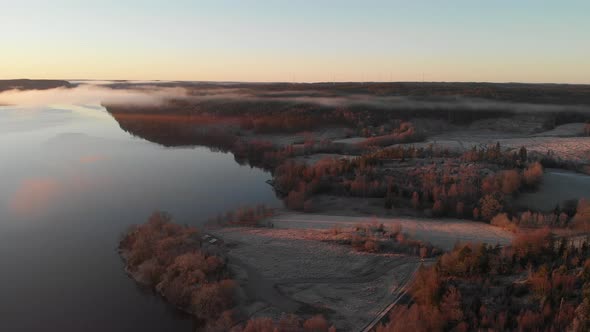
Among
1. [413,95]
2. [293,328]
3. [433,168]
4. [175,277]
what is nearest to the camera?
[293,328]

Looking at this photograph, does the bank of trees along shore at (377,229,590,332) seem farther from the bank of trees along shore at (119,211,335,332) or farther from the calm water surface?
the calm water surface

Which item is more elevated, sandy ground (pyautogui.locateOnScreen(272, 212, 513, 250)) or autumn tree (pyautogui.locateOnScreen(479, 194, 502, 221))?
autumn tree (pyautogui.locateOnScreen(479, 194, 502, 221))

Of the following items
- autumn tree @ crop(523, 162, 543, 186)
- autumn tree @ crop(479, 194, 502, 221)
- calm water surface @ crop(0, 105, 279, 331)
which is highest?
autumn tree @ crop(523, 162, 543, 186)

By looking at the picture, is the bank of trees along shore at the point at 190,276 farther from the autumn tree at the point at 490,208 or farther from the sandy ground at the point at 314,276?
the autumn tree at the point at 490,208

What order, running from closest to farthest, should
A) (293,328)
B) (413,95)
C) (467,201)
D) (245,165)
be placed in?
(293,328) → (467,201) → (245,165) → (413,95)

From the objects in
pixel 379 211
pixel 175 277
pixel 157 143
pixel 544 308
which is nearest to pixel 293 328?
pixel 175 277

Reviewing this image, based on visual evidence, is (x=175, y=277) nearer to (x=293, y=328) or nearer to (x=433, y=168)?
(x=293, y=328)

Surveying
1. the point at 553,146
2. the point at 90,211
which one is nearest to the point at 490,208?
the point at 90,211

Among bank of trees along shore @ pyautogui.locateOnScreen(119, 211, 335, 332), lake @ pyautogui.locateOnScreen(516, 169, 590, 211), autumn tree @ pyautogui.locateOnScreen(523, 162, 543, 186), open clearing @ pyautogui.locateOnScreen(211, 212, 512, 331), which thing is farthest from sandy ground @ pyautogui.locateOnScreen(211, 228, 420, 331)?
autumn tree @ pyautogui.locateOnScreen(523, 162, 543, 186)

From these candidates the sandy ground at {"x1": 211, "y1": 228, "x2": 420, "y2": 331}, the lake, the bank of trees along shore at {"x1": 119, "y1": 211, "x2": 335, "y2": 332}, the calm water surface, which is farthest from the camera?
the lake
